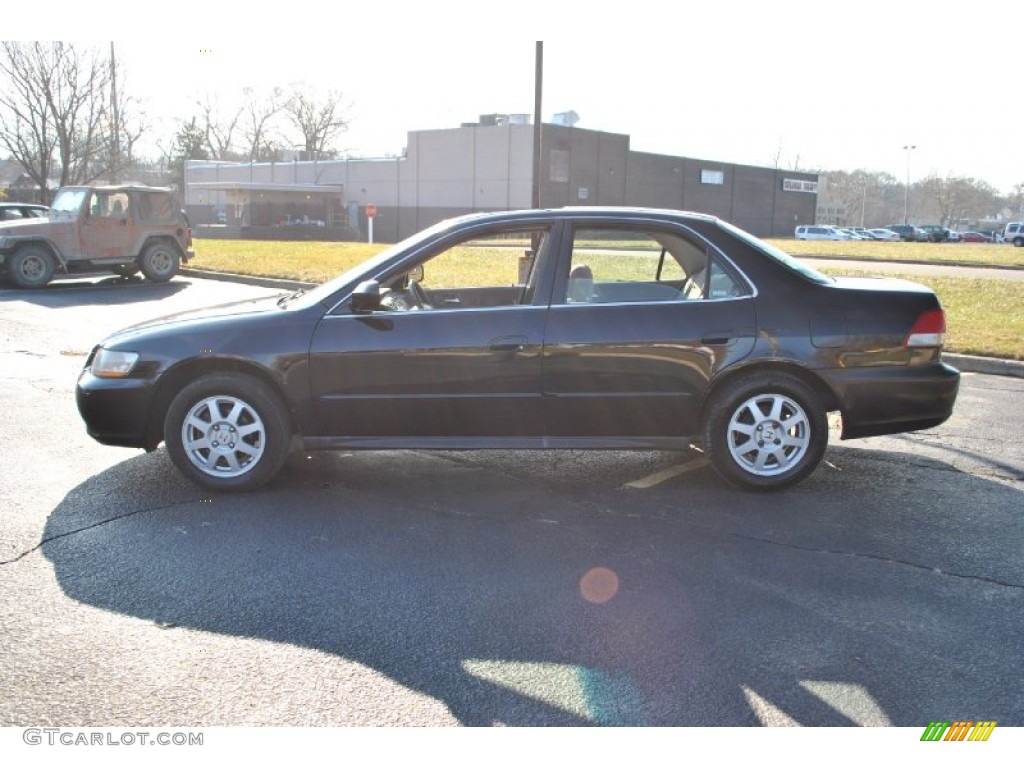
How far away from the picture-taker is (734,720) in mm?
2842

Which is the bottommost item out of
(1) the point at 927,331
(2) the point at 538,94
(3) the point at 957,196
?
(1) the point at 927,331

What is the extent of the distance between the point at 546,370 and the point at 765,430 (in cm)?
135

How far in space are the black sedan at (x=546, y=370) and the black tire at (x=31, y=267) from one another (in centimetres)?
1290

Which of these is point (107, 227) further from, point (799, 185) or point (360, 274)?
point (799, 185)

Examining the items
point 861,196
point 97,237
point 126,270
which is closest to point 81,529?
point 97,237

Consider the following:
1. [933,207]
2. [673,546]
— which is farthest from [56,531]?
[933,207]

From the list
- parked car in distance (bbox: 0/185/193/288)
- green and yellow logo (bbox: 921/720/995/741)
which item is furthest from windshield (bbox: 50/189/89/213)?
green and yellow logo (bbox: 921/720/995/741)

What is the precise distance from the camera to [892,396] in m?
5.10

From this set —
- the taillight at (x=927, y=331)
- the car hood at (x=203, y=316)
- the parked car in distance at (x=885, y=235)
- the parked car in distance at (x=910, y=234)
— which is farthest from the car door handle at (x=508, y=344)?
the parked car in distance at (x=910, y=234)

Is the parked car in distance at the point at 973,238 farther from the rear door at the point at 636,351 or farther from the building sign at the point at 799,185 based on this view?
the rear door at the point at 636,351

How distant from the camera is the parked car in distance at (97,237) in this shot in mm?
16031

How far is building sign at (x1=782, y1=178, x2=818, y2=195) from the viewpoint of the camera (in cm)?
7312

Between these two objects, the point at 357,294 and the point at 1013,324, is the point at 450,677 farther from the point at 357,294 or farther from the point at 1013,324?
the point at 1013,324

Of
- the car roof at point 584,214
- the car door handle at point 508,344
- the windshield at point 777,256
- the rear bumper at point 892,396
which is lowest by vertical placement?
the rear bumper at point 892,396
